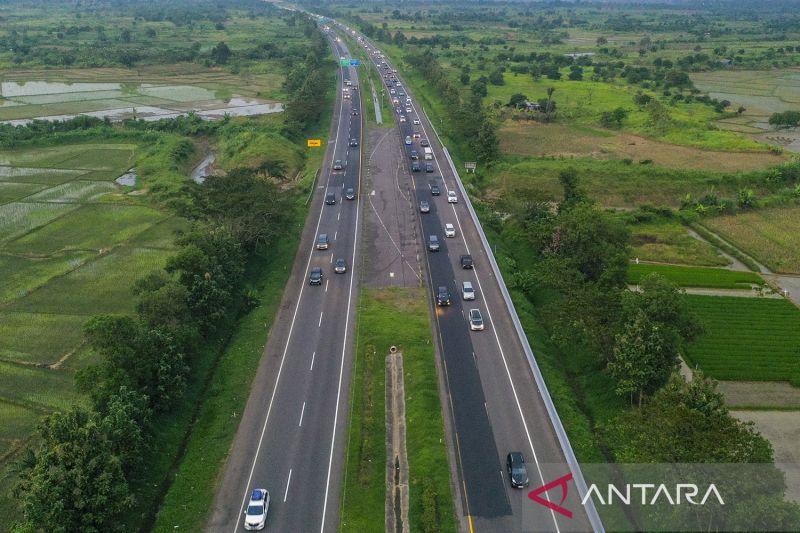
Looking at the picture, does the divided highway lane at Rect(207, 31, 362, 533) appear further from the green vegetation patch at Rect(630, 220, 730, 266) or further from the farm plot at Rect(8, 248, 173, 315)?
the green vegetation patch at Rect(630, 220, 730, 266)

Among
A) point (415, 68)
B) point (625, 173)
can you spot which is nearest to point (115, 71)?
point (415, 68)

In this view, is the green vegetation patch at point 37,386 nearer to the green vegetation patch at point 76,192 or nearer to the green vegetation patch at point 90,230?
the green vegetation patch at point 90,230

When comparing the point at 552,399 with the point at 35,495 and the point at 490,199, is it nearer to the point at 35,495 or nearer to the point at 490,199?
the point at 35,495

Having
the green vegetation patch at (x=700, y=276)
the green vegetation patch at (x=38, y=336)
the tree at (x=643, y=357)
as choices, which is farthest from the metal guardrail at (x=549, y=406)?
the green vegetation patch at (x=38, y=336)

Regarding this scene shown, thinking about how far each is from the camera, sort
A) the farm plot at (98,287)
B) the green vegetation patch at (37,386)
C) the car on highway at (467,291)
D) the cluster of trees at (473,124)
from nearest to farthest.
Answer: the green vegetation patch at (37,386) < the car on highway at (467,291) < the farm plot at (98,287) < the cluster of trees at (473,124)

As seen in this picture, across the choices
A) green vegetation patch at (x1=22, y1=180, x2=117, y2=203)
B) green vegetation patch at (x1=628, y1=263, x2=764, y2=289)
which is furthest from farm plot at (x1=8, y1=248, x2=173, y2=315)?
green vegetation patch at (x1=628, y1=263, x2=764, y2=289)

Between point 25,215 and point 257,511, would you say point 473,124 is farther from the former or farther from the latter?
point 257,511
